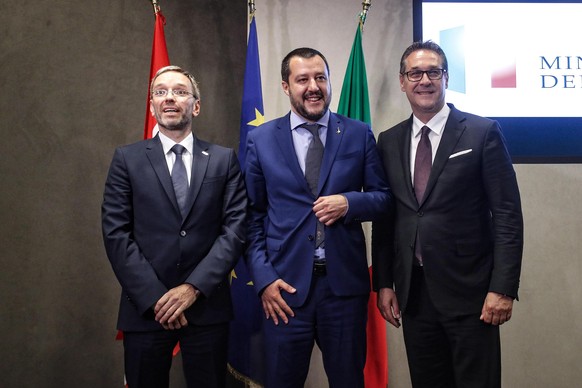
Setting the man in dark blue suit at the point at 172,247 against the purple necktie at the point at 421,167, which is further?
the purple necktie at the point at 421,167

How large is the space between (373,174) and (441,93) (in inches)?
17.3

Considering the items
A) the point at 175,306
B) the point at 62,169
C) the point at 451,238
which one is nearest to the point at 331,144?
the point at 451,238

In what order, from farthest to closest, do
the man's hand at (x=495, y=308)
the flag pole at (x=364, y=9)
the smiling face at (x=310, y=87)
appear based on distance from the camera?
the flag pole at (x=364, y=9)
the smiling face at (x=310, y=87)
the man's hand at (x=495, y=308)

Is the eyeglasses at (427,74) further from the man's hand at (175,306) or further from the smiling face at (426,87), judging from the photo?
the man's hand at (175,306)

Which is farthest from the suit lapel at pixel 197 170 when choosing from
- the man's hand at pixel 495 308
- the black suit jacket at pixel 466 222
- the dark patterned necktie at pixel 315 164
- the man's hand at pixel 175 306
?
the man's hand at pixel 495 308

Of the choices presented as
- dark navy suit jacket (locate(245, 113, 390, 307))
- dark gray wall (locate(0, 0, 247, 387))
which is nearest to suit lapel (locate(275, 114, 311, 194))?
dark navy suit jacket (locate(245, 113, 390, 307))

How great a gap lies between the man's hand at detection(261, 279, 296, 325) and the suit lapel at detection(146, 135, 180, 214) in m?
0.48

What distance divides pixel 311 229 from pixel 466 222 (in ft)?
1.99

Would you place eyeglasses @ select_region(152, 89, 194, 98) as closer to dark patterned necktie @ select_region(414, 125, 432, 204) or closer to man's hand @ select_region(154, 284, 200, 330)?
man's hand @ select_region(154, 284, 200, 330)

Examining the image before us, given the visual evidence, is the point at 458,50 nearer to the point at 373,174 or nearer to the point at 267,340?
the point at 373,174

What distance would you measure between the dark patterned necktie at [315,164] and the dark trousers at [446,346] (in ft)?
1.36

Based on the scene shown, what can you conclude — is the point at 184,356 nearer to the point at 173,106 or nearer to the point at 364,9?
the point at 173,106

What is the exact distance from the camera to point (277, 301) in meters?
1.98

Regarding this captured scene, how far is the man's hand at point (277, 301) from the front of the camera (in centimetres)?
198
